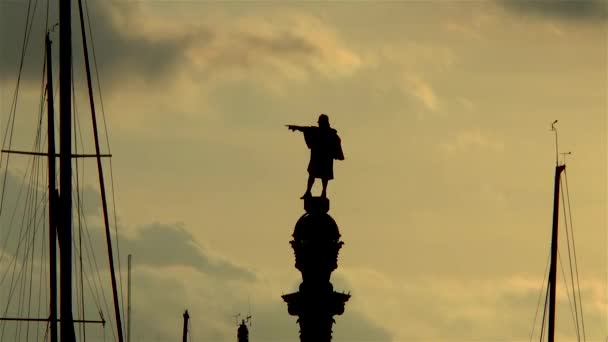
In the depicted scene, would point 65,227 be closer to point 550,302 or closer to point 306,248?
point 306,248

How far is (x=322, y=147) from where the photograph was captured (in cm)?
6050

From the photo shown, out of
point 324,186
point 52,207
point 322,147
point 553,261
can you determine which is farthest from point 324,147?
point 553,261

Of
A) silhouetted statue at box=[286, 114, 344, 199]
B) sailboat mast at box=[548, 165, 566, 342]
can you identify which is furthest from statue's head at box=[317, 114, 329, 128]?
sailboat mast at box=[548, 165, 566, 342]

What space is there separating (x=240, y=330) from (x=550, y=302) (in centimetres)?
2025

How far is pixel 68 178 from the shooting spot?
212ft

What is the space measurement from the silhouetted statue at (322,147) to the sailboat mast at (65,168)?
24.1 feet

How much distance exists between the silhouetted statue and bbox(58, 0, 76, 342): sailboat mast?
24.1ft

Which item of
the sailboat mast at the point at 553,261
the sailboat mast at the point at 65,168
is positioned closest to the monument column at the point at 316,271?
the sailboat mast at the point at 65,168

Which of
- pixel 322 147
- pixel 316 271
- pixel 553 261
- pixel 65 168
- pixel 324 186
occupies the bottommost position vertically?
pixel 316 271

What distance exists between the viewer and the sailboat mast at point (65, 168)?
210 ft

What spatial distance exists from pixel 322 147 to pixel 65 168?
7902mm

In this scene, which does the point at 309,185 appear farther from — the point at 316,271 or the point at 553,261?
the point at 553,261

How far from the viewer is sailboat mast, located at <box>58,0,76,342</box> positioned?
63.9m

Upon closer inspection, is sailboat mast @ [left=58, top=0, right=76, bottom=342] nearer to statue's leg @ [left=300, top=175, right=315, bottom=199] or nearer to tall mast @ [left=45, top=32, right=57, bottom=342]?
tall mast @ [left=45, top=32, right=57, bottom=342]
